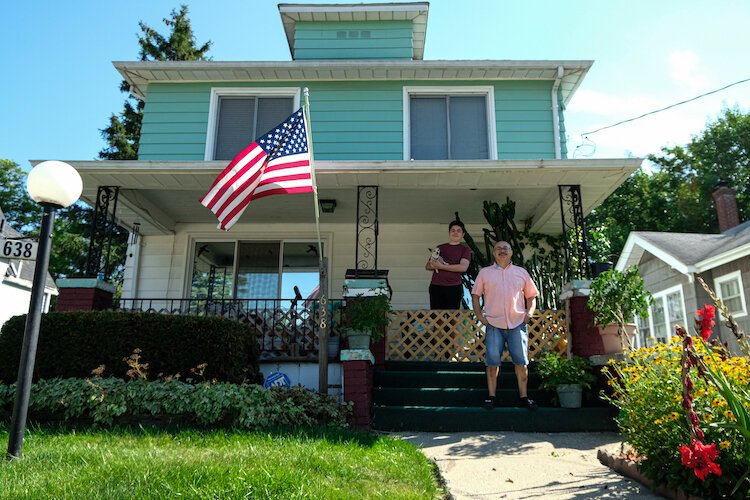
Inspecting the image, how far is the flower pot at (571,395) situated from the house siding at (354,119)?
4749 mm

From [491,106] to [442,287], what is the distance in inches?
155

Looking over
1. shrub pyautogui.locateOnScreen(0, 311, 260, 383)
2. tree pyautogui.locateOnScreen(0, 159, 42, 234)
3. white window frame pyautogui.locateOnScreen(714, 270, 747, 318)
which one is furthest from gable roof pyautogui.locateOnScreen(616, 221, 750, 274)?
tree pyautogui.locateOnScreen(0, 159, 42, 234)

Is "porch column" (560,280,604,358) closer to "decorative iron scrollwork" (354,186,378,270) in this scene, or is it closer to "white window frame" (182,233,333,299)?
"decorative iron scrollwork" (354,186,378,270)

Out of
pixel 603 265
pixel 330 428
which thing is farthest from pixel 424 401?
pixel 603 265

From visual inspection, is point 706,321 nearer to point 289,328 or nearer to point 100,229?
point 289,328

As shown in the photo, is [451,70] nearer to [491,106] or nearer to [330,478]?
[491,106]

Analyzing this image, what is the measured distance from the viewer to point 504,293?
583 centimetres

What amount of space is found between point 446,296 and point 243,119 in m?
5.02

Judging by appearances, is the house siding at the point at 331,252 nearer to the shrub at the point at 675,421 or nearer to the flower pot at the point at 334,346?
the flower pot at the point at 334,346

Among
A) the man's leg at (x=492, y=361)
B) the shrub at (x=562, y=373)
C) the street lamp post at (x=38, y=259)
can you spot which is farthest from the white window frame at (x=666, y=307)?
the street lamp post at (x=38, y=259)

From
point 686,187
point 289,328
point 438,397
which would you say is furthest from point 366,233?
point 686,187

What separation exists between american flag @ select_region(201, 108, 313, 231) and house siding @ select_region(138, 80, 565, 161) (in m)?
3.31

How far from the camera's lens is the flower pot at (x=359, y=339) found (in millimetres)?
6102

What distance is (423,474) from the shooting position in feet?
12.2
